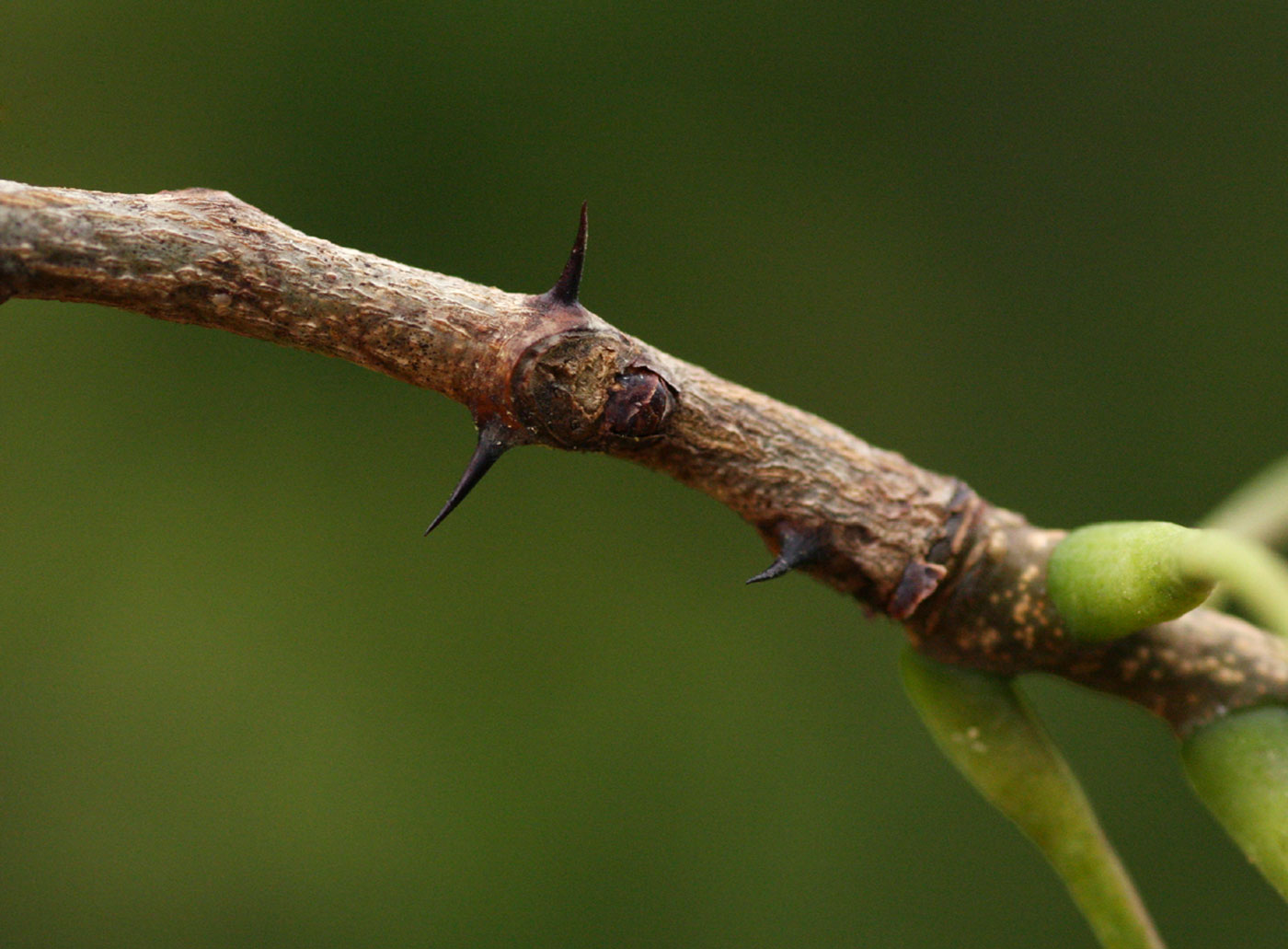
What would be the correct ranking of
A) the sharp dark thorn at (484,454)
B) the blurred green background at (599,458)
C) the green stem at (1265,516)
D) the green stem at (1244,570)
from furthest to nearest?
the blurred green background at (599,458), the green stem at (1265,516), the sharp dark thorn at (484,454), the green stem at (1244,570)

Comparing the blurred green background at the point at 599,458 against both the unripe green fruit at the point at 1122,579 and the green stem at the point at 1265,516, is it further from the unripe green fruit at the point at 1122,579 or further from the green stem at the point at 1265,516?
the unripe green fruit at the point at 1122,579

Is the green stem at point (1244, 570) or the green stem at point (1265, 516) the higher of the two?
the green stem at point (1244, 570)

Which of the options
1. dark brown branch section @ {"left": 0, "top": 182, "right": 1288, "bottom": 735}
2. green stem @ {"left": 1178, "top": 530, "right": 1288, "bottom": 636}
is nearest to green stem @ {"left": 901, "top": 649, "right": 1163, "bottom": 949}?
dark brown branch section @ {"left": 0, "top": 182, "right": 1288, "bottom": 735}

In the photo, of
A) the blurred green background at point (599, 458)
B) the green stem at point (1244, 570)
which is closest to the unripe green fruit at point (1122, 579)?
the green stem at point (1244, 570)

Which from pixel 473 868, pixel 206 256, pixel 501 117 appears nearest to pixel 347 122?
pixel 501 117

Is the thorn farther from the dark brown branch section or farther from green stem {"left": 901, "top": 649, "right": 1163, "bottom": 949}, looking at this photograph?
green stem {"left": 901, "top": 649, "right": 1163, "bottom": 949}

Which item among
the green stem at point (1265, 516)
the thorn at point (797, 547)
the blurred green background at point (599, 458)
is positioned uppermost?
the green stem at point (1265, 516)

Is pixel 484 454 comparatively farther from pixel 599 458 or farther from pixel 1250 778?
pixel 599 458

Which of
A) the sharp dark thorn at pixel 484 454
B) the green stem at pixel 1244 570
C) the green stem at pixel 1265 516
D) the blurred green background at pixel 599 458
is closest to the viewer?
the green stem at pixel 1244 570

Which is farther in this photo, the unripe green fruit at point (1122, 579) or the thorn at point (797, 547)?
the thorn at point (797, 547)
